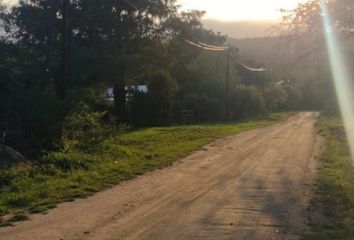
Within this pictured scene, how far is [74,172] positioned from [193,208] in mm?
5329

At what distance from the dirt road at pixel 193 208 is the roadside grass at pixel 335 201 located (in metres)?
0.30

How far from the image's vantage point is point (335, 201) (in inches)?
476

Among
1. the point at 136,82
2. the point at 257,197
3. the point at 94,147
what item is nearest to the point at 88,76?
Result: the point at 136,82

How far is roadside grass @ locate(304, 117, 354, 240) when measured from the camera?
9211 mm

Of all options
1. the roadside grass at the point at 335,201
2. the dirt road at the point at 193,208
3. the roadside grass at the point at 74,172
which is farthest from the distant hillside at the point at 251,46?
the dirt road at the point at 193,208

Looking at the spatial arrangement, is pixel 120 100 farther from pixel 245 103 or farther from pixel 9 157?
pixel 9 157

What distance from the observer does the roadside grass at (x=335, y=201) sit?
9.21m

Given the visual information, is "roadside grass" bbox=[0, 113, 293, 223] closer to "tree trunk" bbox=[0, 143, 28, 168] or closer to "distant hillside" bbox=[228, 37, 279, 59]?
"tree trunk" bbox=[0, 143, 28, 168]

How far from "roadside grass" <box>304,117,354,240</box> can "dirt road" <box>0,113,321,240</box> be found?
296 mm

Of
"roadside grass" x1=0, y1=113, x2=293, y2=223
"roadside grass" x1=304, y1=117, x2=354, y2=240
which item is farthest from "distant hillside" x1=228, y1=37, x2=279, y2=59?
"roadside grass" x1=304, y1=117, x2=354, y2=240

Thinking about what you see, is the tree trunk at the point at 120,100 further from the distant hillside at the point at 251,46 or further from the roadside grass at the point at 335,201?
the distant hillside at the point at 251,46

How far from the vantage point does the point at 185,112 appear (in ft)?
167

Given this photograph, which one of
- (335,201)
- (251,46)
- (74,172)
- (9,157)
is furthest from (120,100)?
(251,46)

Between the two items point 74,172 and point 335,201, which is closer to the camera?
point 335,201
